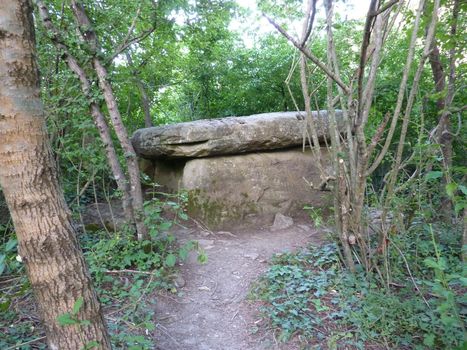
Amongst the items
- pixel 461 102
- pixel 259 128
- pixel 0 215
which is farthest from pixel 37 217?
pixel 461 102

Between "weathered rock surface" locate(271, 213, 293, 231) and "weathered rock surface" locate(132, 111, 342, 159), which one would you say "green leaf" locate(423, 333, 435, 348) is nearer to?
"weathered rock surface" locate(271, 213, 293, 231)

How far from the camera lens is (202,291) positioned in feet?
10.4

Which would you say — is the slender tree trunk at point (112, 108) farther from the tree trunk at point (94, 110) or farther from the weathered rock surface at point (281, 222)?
the weathered rock surface at point (281, 222)

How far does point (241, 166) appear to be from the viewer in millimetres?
4836

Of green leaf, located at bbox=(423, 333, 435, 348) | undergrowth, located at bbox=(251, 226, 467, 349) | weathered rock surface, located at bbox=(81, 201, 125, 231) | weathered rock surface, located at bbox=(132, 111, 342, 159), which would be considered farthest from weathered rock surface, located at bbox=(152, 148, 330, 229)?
green leaf, located at bbox=(423, 333, 435, 348)

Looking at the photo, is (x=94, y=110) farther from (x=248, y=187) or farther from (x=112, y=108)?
(x=248, y=187)

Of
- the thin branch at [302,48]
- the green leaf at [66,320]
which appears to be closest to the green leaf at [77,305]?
the green leaf at [66,320]

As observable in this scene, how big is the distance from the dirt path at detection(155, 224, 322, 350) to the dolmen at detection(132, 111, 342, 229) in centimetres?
44

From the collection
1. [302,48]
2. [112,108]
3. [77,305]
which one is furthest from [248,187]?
[77,305]

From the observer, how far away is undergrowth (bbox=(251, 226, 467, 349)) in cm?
225

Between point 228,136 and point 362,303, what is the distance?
111 inches

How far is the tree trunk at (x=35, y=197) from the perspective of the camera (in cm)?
133

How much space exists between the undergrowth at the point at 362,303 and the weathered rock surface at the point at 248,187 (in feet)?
4.85

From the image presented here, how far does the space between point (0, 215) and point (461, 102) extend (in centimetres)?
587
